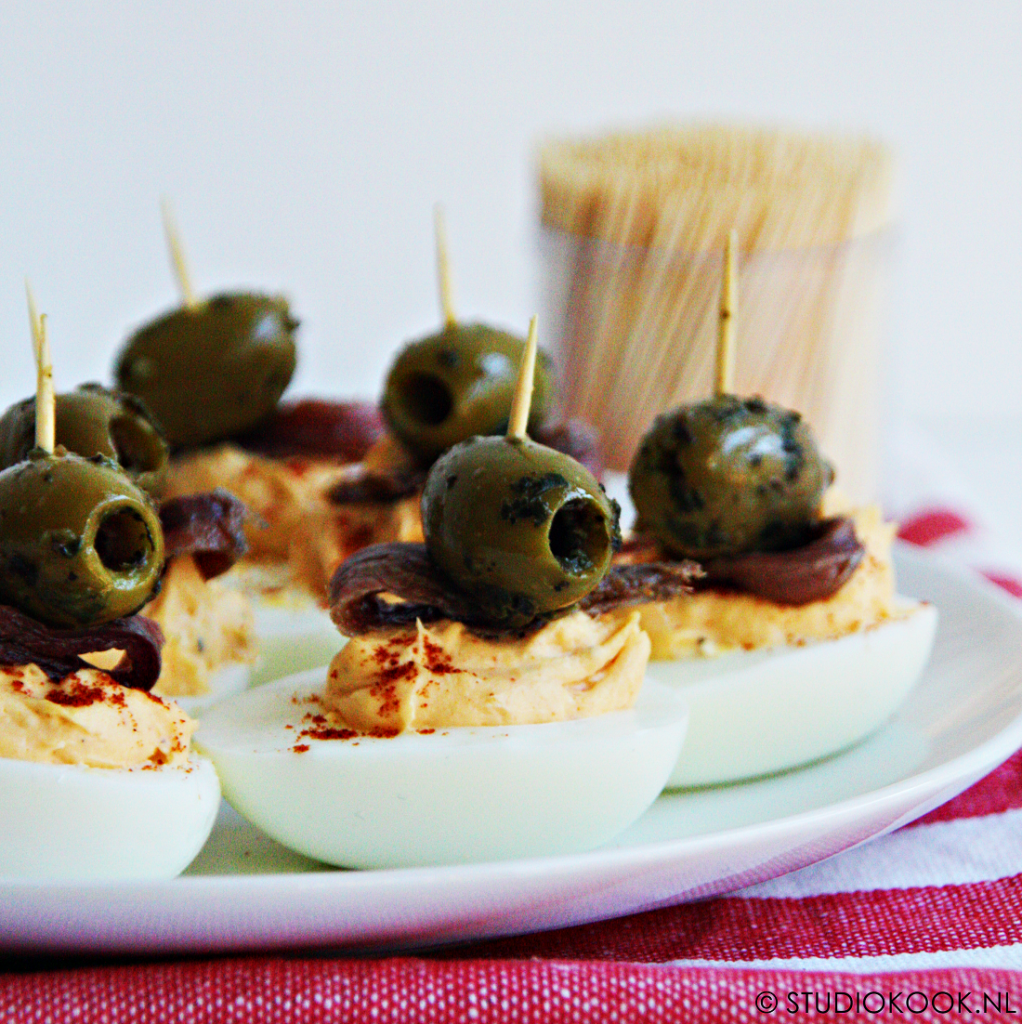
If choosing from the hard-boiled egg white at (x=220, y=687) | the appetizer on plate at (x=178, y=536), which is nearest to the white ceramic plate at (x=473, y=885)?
the hard-boiled egg white at (x=220, y=687)

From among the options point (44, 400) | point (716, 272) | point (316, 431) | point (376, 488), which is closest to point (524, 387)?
point (44, 400)

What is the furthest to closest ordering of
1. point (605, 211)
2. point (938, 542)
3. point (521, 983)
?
1. point (605, 211)
2. point (938, 542)
3. point (521, 983)

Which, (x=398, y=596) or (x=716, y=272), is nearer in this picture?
(x=398, y=596)

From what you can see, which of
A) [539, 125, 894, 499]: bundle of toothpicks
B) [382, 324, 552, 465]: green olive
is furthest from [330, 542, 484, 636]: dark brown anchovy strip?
[539, 125, 894, 499]: bundle of toothpicks

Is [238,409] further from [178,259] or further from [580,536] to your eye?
[580,536]

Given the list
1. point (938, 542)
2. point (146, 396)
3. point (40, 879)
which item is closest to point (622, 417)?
point (938, 542)

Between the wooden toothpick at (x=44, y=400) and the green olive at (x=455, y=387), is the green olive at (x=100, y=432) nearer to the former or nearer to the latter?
the wooden toothpick at (x=44, y=400)

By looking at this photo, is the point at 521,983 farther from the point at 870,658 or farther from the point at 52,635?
the point at 870,658
